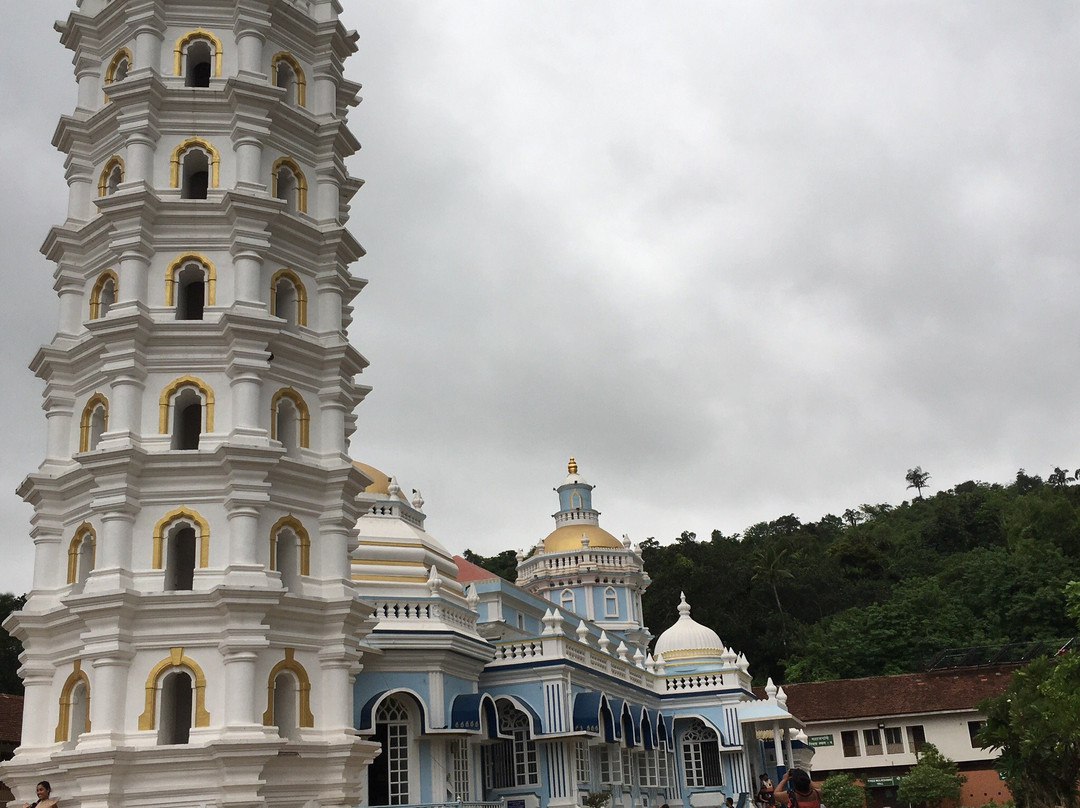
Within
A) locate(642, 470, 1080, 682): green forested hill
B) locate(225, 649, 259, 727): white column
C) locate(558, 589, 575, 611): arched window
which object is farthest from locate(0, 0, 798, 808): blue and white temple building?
locate(642, 470, 1080, 682): green forested hill

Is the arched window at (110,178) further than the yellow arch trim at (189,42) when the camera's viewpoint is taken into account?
No

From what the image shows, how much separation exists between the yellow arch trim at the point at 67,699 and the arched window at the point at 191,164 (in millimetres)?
8726

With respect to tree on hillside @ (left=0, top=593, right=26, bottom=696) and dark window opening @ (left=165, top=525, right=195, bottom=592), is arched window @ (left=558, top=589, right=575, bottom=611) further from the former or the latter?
dark window opening @ (left=165, top=525, right=195, bottom=592)

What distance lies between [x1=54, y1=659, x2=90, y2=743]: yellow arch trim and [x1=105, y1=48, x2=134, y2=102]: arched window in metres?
11.2

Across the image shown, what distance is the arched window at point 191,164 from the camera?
→ 20188 mm

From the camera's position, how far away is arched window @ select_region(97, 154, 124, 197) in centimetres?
2084

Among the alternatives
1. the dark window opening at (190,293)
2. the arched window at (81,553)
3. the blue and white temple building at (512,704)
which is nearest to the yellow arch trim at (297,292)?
the dark window opening at (190,293)

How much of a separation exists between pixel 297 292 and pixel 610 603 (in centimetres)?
3445

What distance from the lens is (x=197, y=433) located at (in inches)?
781

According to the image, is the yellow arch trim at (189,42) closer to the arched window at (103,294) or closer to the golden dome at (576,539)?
the arched window at (103,294)

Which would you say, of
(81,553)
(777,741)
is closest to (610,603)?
(777,741)

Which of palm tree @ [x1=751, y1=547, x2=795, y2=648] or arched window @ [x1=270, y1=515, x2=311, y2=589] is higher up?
palm tree @ [x1=751, y1=547, x2=795, y2=648]

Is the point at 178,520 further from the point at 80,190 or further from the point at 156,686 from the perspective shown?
the point at 80,190

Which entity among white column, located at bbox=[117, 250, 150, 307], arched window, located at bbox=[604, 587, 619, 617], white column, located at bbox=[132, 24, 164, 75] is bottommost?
arched window, located at bbox=[604, 587, 619, 617]
